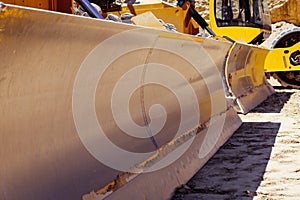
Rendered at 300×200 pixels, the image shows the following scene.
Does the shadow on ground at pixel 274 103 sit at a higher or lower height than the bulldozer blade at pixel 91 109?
lower

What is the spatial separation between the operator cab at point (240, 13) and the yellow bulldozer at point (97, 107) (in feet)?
21.8

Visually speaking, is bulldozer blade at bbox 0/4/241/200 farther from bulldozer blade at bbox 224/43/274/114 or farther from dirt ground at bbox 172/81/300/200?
bulldozer blade at bbox 224/43/274/114

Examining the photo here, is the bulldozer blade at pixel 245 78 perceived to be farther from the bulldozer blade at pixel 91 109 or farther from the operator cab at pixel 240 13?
the bulldozer blade at pixel 91 109

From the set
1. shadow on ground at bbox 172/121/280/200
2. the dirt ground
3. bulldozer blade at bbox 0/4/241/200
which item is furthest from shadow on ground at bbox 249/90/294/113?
bulldozer blade at bbox 0/4/241/200

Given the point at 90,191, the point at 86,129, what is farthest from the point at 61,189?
the point at 86,129

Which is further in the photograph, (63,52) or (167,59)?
(167,59)

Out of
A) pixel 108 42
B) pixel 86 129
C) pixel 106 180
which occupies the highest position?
pixel 108 42

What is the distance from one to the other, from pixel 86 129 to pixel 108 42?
1.39 ft

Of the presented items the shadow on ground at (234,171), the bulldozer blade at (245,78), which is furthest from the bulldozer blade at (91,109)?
the bulldozer blade at (245,78)

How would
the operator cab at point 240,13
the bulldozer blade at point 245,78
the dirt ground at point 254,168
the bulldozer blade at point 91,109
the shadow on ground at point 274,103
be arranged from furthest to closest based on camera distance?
the operator cab at point 240,13 < the shadow on ground at point 274,103 < the bulldozer blade at point 245,78 < the dirt ground at point 254,168 < the bulldozer blade at point 91,109

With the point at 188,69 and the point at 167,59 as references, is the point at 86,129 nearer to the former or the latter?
the point at 167,59

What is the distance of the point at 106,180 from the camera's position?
247 centimetres

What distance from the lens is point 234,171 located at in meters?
3.93

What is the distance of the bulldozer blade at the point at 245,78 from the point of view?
683 centimetres
